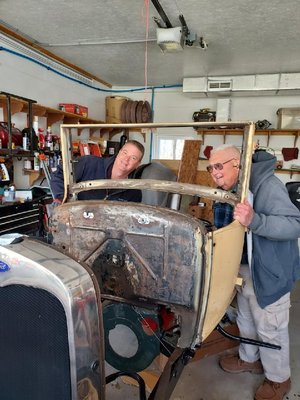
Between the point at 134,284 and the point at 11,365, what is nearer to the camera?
the point at 11,365

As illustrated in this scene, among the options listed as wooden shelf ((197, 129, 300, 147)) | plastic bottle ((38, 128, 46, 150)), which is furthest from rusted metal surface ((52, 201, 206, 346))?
wooden shelf ((197, 129, 300, 147))

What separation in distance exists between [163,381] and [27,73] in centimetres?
421

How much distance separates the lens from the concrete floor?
1.96 metres

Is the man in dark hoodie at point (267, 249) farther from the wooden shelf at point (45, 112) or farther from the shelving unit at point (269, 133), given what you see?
the shelving unit at point (269, 133)

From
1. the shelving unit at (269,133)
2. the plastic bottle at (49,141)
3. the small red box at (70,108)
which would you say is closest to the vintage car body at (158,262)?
the plastic bottle at (49,141)

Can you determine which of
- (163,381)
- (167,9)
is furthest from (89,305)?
(167,9)

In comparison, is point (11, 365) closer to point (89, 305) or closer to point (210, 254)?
point (89, 305)

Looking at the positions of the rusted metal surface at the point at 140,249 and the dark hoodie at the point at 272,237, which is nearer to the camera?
the rusted metal surface at the point at 140,249

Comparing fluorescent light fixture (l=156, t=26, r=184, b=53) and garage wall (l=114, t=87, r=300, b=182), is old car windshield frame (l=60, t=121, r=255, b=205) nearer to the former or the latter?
fluorescent light fixture (l=156, t=26, r=184, b=53)

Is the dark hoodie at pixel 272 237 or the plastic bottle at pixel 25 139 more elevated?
the plastic bottle at pixel 25 139

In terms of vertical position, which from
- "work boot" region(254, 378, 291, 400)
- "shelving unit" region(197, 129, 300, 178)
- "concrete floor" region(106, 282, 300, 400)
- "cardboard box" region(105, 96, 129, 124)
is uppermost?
"cardboard box" region(105, 96, 129, 124)

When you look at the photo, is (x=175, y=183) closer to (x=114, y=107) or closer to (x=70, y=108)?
(x=70, y=108)

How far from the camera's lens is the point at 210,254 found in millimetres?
1183

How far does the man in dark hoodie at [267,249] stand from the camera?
154 centimetres
